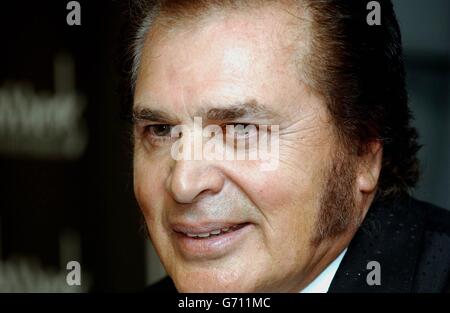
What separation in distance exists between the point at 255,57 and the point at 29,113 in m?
1.71

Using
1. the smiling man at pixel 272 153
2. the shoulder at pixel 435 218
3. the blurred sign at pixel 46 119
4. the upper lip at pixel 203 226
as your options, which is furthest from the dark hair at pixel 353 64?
the blurred sign at pixel 46 119

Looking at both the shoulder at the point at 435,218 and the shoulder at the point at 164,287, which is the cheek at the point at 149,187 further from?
the shoulder at the point at 435,218

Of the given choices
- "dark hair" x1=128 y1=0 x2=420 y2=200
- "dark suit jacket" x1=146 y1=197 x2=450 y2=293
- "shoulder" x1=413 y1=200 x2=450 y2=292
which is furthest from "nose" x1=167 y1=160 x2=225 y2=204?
"shoulder" x1=413 y1=200 x2=450 y2=292

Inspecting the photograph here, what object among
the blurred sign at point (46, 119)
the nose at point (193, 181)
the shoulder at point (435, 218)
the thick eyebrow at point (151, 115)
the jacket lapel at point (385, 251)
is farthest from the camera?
the blurred sign at point (46, 119)

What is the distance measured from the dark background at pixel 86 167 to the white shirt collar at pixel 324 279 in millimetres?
A: 1070

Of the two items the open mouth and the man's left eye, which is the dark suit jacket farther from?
the man's left eye

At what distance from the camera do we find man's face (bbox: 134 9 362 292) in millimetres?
1806

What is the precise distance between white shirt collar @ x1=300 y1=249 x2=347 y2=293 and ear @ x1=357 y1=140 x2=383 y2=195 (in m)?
0.22

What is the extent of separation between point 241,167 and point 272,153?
0.11 m

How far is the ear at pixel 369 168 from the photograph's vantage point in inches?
80.7

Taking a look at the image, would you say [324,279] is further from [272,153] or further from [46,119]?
[46,119]

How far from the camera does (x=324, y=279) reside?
2066mm

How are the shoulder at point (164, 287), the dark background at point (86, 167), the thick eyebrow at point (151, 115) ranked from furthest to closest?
the dark background at point (86, 167), the shoulder at point (164, 287), the thick eyebrow at point (151, 115)

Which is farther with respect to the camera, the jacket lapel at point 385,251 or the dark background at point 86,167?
the dark background at point 86,167
